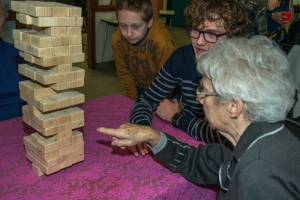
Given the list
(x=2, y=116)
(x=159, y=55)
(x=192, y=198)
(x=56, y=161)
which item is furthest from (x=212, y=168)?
(x=2, y=116)

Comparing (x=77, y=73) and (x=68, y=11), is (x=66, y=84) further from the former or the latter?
(x=68, y=11)

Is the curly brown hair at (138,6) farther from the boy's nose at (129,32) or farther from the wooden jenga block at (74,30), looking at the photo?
the wooden jenga block at (74,30)

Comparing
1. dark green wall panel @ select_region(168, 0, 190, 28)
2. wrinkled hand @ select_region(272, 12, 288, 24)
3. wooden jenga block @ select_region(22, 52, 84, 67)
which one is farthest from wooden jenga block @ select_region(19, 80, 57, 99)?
dark green wall panel @ select_region(168, 0, 190, 28)

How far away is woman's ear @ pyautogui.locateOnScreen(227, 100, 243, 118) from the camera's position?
0.96 metres

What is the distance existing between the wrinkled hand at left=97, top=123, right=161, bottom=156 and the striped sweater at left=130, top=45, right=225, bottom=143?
329mm

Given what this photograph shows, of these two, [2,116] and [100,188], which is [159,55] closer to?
[2,116]

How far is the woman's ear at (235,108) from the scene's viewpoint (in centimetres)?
96

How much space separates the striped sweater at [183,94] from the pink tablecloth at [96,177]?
92mm

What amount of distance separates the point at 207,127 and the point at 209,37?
514mm

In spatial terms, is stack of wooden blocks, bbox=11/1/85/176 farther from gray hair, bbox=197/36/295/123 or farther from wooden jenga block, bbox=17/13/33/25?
gray hair, bbox=197/36/295/123

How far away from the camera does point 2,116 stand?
75.9 inches

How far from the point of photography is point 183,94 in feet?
5.91

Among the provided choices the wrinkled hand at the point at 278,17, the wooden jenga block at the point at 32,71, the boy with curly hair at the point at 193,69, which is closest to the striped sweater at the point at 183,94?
the boy with curly hair at the point at 193,69

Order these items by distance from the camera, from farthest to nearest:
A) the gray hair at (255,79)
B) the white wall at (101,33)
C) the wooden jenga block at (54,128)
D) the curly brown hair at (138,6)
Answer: the white wall at (101,33) < the curly brown hair at (138,6) < the wooden jenga block at (54,128) < the gray hair at (255,79)
